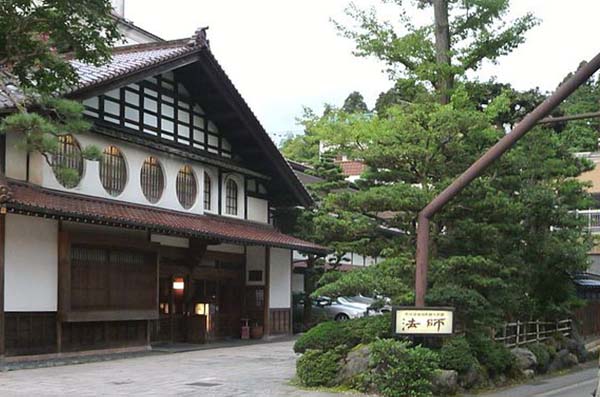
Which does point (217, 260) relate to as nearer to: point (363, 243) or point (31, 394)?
point (363, 243)

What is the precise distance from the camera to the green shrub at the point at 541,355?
1970 cm

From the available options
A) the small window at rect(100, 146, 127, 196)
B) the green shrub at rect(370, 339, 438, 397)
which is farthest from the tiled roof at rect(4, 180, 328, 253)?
the green shrub at rect(370, 339, 438, 397)

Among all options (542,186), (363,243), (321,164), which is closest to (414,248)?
(363,243)

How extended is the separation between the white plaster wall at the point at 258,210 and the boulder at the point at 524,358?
39.0 feet

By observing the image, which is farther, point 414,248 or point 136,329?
point 136,329

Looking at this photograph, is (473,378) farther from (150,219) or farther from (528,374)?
(150,219)

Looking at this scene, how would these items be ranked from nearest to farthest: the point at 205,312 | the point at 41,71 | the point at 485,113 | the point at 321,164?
the point at 41,71, the point at 485,113, the point at 205,312, the point at 321,164

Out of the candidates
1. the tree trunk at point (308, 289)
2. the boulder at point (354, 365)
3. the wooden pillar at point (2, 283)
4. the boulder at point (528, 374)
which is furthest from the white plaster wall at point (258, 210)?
the boulder at point (354, 365)

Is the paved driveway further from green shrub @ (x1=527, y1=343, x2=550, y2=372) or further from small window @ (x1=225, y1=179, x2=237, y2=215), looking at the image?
small window @ (x1=225, y1=179, x2=237, y2=215)

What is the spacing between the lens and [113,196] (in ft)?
70.2

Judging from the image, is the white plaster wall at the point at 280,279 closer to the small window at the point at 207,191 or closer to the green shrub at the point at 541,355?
the small window at the point at 207,191

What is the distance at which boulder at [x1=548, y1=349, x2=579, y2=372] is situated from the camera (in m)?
20.6

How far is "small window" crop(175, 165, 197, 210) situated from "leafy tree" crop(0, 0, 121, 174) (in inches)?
522

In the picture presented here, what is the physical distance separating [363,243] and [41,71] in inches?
376
